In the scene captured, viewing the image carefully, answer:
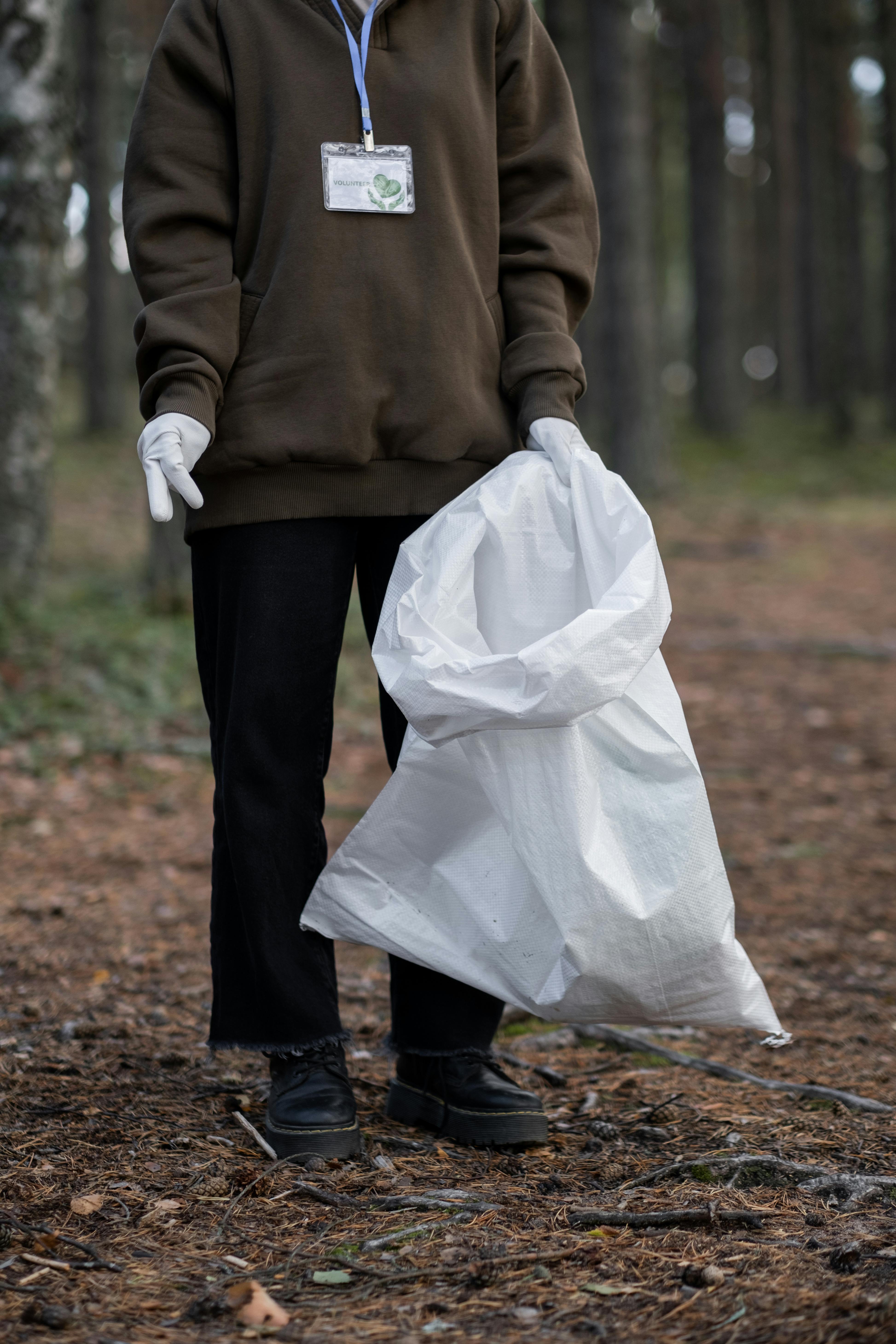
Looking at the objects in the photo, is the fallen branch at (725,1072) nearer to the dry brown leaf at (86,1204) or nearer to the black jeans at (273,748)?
the black jeans at (273,748)

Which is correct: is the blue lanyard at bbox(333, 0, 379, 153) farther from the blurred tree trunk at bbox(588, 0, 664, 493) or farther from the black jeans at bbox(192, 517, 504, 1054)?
the blurred tree trunk at bbox(588, 0, 664, 493)

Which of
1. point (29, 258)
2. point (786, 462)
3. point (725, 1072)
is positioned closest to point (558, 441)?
point (725, 1072)

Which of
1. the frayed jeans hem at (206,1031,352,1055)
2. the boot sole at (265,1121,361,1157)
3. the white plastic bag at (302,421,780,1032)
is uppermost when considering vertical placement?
the white plastic bag at (302,421,780,1032)

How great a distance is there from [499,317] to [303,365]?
0.38 metres

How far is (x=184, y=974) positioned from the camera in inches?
120

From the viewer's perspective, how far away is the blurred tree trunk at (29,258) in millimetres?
5617

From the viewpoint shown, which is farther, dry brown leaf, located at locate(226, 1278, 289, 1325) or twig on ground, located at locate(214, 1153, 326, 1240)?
twig on ground, located at locate(214, 1153, 326, 1240)

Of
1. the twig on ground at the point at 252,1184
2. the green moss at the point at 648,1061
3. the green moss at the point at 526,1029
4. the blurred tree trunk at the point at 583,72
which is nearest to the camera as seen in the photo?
the twig on ground at the point at 252,1184

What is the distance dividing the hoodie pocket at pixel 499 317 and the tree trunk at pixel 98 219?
27.7 feet

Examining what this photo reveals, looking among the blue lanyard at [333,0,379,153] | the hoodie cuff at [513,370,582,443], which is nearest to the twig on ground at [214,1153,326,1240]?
the hoodie cuff at [513,370,582,443]

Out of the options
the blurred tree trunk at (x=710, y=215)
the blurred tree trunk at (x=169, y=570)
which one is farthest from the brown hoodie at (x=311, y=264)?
the blurred tree trunk at (x=710, y=215)

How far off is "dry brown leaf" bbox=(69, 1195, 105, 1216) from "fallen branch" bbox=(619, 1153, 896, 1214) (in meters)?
0.75

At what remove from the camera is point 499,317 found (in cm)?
210

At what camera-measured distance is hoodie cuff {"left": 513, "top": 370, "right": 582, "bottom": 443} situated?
6.66ft
